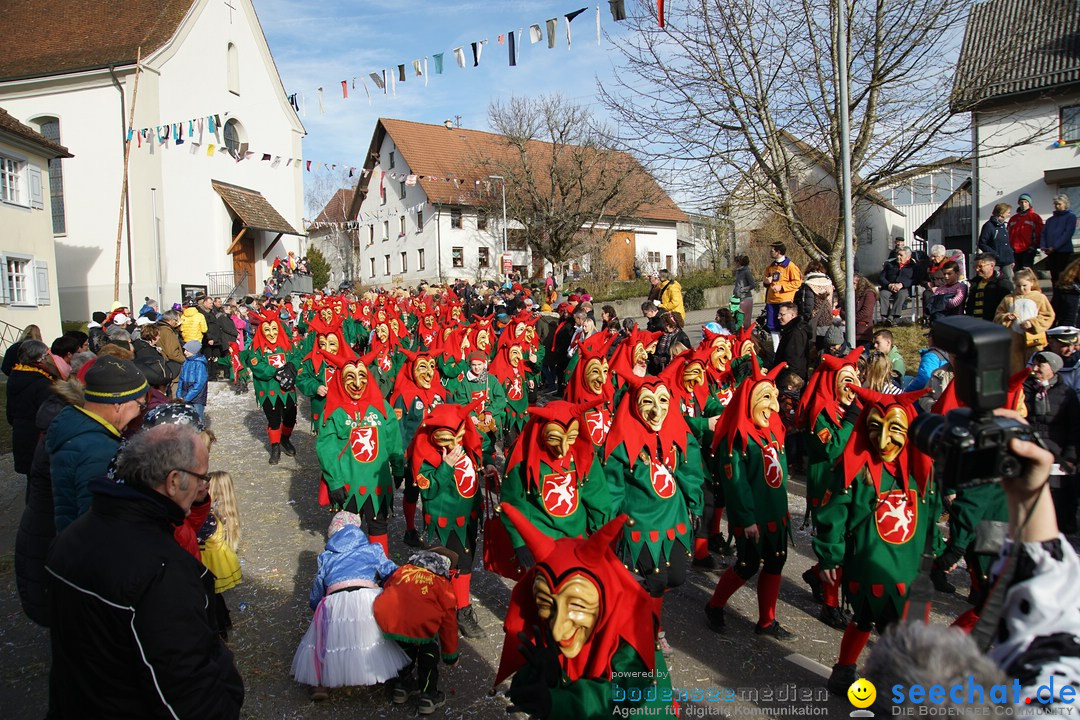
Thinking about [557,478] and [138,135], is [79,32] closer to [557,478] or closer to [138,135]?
[138,135]

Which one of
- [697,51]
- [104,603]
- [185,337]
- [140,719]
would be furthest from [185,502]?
[185,337]

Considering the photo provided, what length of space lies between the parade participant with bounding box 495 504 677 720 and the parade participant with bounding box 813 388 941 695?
5.92ft

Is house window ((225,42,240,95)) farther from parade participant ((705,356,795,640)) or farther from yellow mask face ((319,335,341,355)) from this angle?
parade participant ((705,356,795,640))

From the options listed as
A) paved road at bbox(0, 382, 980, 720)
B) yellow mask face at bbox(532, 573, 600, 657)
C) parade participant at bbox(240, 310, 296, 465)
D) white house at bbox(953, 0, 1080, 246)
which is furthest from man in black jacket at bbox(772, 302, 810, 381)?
white house at bbox(953, 0, 1080, 246)

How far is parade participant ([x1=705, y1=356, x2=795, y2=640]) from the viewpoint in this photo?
5148 millimetres

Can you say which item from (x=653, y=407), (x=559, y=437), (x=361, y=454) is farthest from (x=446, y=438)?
(x=653, y=407)

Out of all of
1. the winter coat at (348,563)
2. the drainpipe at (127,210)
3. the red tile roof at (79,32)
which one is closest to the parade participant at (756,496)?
the winter coat at (348,563)

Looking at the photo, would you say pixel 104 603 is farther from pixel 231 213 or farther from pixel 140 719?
pixel 231 213

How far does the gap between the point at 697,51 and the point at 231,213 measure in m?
25.5

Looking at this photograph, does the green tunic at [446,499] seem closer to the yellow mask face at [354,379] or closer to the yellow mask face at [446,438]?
the yellow mask face at [446,438]

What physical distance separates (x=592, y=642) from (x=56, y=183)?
3300cm

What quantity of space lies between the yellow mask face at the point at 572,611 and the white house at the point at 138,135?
86.2 feet

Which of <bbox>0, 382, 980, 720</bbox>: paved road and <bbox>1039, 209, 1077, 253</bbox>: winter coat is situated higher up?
<bbox>1039, 209, 1077, 253</bbox>: winter coat

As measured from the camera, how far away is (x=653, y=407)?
5203 millimetres
